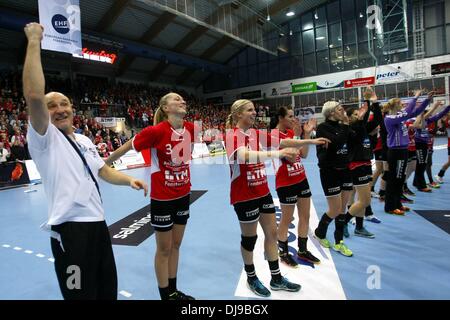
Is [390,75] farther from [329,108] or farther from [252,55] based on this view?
[329,108]

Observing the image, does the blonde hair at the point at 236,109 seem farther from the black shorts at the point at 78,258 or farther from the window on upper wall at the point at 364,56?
the window on upper wall at the point at 364,56

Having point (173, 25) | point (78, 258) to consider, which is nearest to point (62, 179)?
point (78, 258)

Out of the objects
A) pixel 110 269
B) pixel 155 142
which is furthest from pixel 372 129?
pixel 110 269

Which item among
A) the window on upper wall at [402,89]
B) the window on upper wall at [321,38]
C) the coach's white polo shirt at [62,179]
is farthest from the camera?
the window on upper wall at [321,38]

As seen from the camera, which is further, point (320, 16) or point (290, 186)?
point (320, 16)

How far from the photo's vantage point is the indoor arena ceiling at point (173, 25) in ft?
54.5

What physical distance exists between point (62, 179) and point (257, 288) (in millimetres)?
1999

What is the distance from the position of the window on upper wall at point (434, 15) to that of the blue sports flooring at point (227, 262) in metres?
22.3

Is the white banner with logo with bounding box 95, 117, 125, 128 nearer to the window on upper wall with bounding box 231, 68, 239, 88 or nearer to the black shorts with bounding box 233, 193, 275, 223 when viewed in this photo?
the black shorts with bounding box 233, 193, 275, 223

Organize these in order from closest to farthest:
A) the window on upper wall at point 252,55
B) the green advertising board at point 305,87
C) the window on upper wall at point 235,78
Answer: the green advertising board at point 305,87 → the window on upper wall at point 252,55 → the window on upper wall at point 235,78

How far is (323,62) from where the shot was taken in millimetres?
27062

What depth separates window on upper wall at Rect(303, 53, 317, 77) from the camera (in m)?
27.5

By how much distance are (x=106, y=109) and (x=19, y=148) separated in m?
8.43

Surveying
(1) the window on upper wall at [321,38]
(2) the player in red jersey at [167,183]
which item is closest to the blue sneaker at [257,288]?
(2) the player in red jersey at [167,183]
